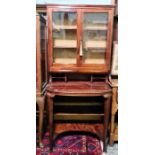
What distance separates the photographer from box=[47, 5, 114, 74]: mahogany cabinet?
1916mm

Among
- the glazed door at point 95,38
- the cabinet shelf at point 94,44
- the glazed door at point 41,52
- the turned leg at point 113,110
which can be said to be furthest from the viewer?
the cabinet shelf at point 94,44

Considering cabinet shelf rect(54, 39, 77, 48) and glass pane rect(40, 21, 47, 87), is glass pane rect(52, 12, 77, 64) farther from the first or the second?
glass pane rect(40, 21, 47, 87)

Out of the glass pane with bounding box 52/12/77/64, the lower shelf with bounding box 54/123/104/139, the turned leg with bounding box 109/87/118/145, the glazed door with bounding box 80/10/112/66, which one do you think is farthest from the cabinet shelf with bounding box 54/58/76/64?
the lower shelf with bounding box 54/123/104/139

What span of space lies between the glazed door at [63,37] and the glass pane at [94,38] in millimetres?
115

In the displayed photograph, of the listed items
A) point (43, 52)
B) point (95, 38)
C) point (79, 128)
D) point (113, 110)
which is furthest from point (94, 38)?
point (79, 128)

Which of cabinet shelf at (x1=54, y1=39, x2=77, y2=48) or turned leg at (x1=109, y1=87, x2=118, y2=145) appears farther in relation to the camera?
cabinet shelf at (x1=54, y1=39, x2=77, y2=48)

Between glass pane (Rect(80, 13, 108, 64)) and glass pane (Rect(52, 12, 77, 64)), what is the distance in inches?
4.7

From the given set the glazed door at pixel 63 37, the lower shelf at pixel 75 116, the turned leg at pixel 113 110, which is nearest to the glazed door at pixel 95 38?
the glazed door at pixel 63 37

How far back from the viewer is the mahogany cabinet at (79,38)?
1.92 m

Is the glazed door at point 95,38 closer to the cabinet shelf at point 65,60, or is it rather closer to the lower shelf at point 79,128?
the cabinet shelf at point 65,60

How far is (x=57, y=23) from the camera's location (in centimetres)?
204
